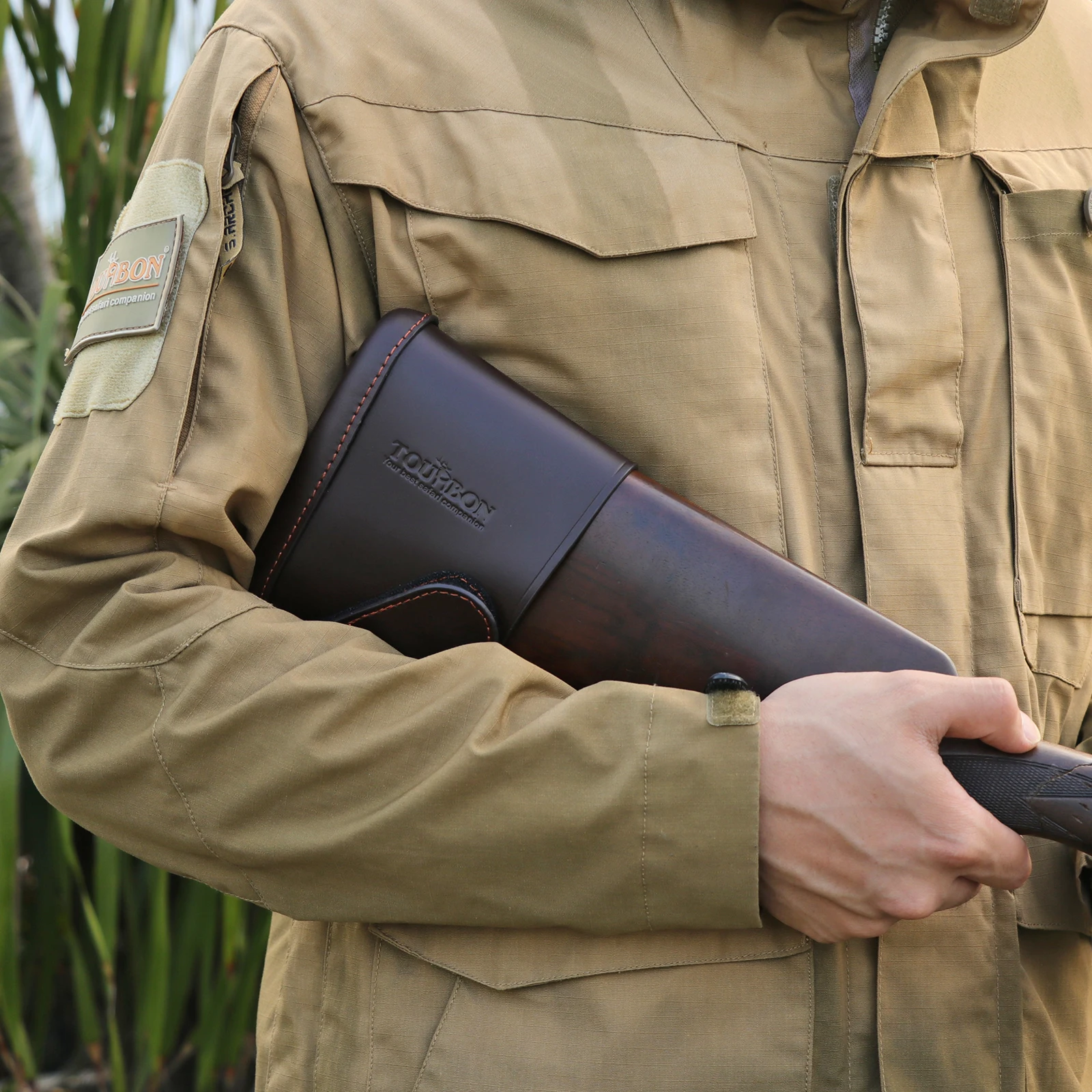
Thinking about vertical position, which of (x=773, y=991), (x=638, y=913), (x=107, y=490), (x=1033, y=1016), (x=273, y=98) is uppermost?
(x=273, y=98)

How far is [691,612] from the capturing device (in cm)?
100

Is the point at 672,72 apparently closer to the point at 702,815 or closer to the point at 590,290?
the point at 590,290

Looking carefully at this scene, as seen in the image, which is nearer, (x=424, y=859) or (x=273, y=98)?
(x=424, y=859)

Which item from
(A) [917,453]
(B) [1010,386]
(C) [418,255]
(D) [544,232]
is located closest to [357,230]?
(C) [418,255]

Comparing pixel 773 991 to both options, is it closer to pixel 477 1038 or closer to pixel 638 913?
pixel 638 913

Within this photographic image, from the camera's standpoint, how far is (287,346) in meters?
1.03

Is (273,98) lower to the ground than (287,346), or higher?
higher

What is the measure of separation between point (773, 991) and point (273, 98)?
3.38 ft

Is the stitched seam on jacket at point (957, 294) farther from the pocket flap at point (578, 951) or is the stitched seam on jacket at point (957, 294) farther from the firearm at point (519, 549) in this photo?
the pocket flap at point (578, 951)

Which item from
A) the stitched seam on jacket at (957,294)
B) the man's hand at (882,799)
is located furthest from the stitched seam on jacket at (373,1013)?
the stitched seam on jacket at (957,294)

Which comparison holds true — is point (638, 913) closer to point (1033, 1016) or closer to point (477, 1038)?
point (477, 1038)

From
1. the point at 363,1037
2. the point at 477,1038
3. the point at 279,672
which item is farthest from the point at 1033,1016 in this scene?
the point at 279,672

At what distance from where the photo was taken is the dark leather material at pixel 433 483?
3.34 ft

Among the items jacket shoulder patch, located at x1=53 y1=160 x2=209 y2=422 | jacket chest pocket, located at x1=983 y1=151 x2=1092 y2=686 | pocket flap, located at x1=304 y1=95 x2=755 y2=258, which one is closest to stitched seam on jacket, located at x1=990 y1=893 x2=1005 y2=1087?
jacket chest pocket, located at x1=983 y1=151 x2=1092 y2=686
